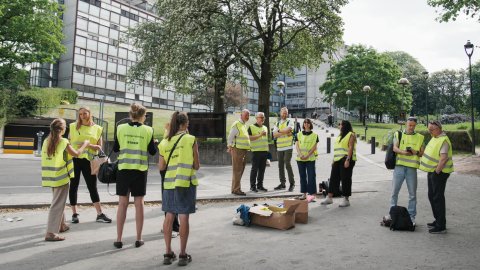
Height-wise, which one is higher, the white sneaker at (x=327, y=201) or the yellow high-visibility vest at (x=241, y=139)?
the yellow high-visibility vest at (x=241, y=139)

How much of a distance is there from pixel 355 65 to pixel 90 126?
52.3 metres

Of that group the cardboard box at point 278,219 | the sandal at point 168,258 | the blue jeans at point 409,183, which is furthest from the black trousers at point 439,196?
the sandal at point 168,258

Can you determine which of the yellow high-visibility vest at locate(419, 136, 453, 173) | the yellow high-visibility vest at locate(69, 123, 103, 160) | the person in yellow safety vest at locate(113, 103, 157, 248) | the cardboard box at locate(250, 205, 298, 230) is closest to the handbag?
the yellow high-visibility vest at locate(69, 123, 103, 160)

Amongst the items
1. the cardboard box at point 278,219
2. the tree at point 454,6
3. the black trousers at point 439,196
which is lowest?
the cardboard box at point 278,219

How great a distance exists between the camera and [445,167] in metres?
6.05

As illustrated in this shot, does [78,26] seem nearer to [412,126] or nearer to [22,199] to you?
[22,199]

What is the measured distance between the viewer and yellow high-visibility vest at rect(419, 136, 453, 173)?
6.07 metres

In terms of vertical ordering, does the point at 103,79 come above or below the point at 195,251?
above

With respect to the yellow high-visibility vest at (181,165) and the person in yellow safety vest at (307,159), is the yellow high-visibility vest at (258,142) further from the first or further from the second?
the yellow high-visibility vest at (181,165)

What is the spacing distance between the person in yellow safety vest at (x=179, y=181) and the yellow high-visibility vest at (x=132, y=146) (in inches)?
21.8

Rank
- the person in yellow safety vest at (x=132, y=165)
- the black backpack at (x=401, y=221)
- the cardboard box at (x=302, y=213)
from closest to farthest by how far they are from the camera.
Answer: the person in yellow safety vest at (x=132, y=165), the black backpack at (x=401, y=221), the cardboard box at (x=302, y=213)

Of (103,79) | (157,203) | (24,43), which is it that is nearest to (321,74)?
(103,79)

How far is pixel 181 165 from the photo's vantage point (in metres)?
4.44

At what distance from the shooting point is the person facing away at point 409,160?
6.49 meters
